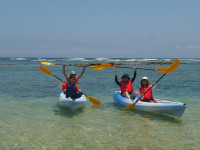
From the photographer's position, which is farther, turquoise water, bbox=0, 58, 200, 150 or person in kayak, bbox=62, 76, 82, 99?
person in kayak, bbox=62, 76, 82, 99

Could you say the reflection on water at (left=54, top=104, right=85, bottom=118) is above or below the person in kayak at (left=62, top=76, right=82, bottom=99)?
below

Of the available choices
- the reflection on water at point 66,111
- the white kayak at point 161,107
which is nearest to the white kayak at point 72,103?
the reflection on water at point 66,111

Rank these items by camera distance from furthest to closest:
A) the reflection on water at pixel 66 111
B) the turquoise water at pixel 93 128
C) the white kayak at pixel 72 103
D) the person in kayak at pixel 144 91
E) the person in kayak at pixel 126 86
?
the person in kayak at pixel 126 86, the person in kayak at pixel 144 91, the white kayak at pixel 72 103, the reflection on water at pixel 66 111, the turquoise water at pixel 93 128

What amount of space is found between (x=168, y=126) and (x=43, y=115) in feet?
13.6

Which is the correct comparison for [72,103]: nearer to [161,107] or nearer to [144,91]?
[144,91]

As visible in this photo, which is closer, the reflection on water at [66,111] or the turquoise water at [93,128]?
the turquoise water at [93,128]

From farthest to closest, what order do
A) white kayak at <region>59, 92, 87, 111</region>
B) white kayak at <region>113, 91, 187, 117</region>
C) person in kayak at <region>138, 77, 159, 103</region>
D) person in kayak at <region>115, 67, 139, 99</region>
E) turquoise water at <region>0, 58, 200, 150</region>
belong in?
1. person in kayak at <region>115, 67, 139, 99</region>
2. person in kayak at <region>138, 77, 159, 103</region>
3. white kayak at <region>59, 92, 87, 111</region>
4. white kayak at <region>113, 91, 187, 117</region>
5. turquoise water at <region>0, 58, 200, 150</region>

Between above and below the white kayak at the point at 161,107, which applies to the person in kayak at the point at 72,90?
above

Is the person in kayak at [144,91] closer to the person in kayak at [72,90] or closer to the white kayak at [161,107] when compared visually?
the white kayak at [161,107]

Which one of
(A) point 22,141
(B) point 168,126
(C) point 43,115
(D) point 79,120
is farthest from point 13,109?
(B) point 168,126

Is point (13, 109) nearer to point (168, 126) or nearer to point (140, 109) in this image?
point (140, 109)

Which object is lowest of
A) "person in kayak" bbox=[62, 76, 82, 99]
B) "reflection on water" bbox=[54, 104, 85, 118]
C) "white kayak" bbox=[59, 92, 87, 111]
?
"reflection on water" bbox=[54, 104, 85, 118]

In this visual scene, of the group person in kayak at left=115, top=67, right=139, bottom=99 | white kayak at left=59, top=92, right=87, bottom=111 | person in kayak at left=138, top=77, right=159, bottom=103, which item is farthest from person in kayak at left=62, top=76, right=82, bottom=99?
person in kayak at left=138, top=77, right=159, bottom=103

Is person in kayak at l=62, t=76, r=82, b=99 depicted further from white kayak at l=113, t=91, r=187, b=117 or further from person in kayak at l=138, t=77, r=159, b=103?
person in kayak at l=138, t=77, r=159, b=103
